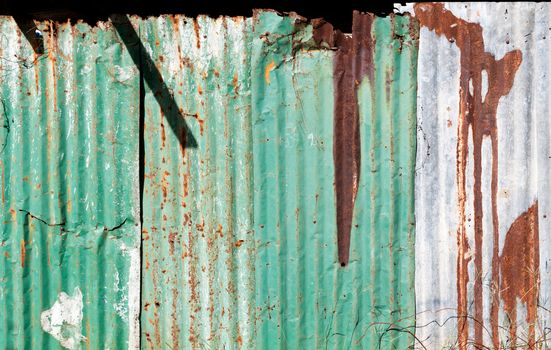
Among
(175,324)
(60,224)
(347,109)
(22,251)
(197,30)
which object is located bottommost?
(175,324)

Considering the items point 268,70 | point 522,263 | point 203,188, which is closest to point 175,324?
point 203,188

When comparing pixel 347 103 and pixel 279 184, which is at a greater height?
pixel 347 103

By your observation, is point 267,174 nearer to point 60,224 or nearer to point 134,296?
point 134,296

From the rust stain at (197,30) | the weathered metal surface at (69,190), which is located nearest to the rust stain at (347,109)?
the rust stain at (197,30)

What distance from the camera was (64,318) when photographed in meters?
3.12

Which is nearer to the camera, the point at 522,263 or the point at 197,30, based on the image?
the point at 197,30

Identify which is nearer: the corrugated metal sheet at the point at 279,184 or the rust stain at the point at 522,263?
the corrugated metal sheet at the point at 279,184

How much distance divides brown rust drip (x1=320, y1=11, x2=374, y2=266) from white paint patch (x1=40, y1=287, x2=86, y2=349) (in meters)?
1.50

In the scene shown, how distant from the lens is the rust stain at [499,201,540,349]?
3168 mm

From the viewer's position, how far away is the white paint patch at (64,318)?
3115 mm

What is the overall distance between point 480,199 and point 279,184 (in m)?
1.14

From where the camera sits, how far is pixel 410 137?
3088 mm

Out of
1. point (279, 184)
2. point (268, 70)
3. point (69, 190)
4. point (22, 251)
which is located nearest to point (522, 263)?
point (279, 184)

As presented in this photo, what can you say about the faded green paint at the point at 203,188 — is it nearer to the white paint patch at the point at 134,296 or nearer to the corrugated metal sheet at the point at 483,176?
the white paint patch at the point at 134,296
